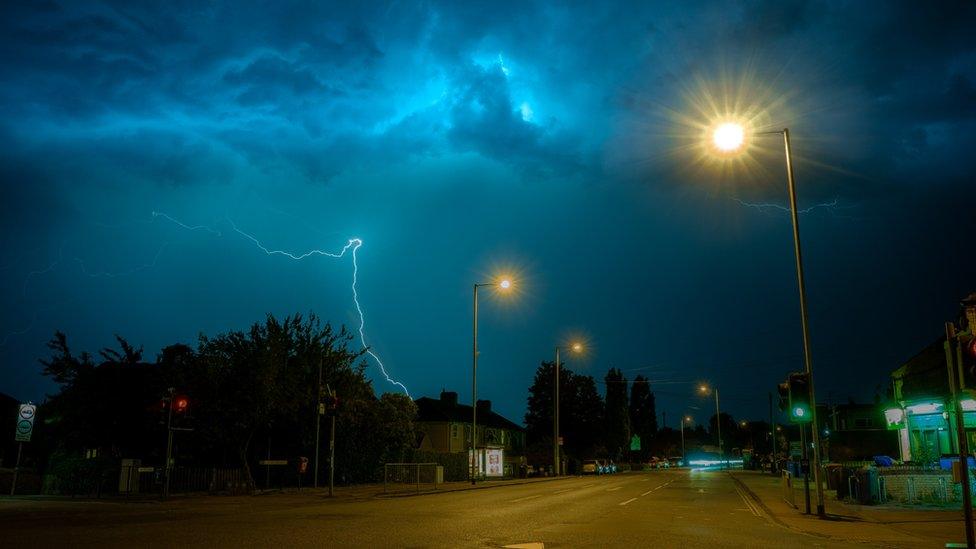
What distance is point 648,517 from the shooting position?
711 inches

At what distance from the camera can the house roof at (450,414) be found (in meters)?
64.6

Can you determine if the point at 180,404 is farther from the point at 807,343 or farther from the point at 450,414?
the point at 450,414

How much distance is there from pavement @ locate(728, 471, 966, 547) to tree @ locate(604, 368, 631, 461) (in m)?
74.7

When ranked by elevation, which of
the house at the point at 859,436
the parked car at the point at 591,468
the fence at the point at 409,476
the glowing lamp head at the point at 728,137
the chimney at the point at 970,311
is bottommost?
the parked car at the point at 591,468

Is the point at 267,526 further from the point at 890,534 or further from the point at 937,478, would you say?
the point at 937,478

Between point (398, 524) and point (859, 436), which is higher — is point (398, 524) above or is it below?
below

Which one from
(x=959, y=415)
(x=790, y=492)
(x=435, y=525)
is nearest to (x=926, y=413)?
(x=790, y=492)

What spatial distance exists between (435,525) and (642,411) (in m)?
104

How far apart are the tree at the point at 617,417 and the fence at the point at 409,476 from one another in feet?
188

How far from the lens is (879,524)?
16.4 metres

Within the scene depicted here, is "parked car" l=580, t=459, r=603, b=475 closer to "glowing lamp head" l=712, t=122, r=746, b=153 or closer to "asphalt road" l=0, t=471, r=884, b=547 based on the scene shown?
"asphalt road" l=0, t=471, r=884, b=547

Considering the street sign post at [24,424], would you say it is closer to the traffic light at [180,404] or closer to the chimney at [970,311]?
the traffic light at [180,404]

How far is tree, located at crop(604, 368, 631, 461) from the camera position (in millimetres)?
96062

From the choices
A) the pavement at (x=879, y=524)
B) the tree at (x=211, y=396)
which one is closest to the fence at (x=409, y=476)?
the tree at (x=211, y=396)
